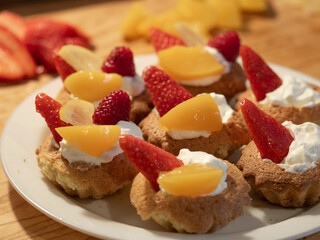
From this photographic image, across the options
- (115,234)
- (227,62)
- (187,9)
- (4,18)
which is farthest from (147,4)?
(115,234)

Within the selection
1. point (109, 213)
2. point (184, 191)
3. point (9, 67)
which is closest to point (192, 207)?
point (184, 191)

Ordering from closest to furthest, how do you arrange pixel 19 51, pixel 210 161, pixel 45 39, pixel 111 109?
pixel 210 161 < pixel 111 109 < pixel 19 51 < pixel 45 39

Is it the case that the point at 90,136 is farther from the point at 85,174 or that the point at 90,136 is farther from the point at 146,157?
the point at 146,157

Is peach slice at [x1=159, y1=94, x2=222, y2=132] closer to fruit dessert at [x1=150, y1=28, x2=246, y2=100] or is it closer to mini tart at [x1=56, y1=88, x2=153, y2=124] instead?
mini tart at [x1=56, y1=88, x2=153, y2=124]

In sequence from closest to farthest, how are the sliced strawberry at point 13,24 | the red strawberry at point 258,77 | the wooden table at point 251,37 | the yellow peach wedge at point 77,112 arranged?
1. the yellow peach wedge at point 77,112
2. the red strawberry at point 258,77
3. the wooden table at point 251,37
4. the sliced strawberry at point 13,24

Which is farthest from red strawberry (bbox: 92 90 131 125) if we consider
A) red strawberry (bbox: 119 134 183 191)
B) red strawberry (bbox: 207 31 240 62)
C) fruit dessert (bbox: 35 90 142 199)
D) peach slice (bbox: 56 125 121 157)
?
red strawberry (bbox: 207 31 240 62)

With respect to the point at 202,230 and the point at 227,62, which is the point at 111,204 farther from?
the point at 227,62

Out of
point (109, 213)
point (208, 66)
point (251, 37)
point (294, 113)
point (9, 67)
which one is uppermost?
point (208, 66)

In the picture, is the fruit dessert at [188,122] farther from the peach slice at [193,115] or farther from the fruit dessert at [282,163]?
the fruit dessert at [282,163]

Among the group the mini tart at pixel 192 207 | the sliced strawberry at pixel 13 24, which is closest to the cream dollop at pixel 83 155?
the mini tart at pixel 192 207
